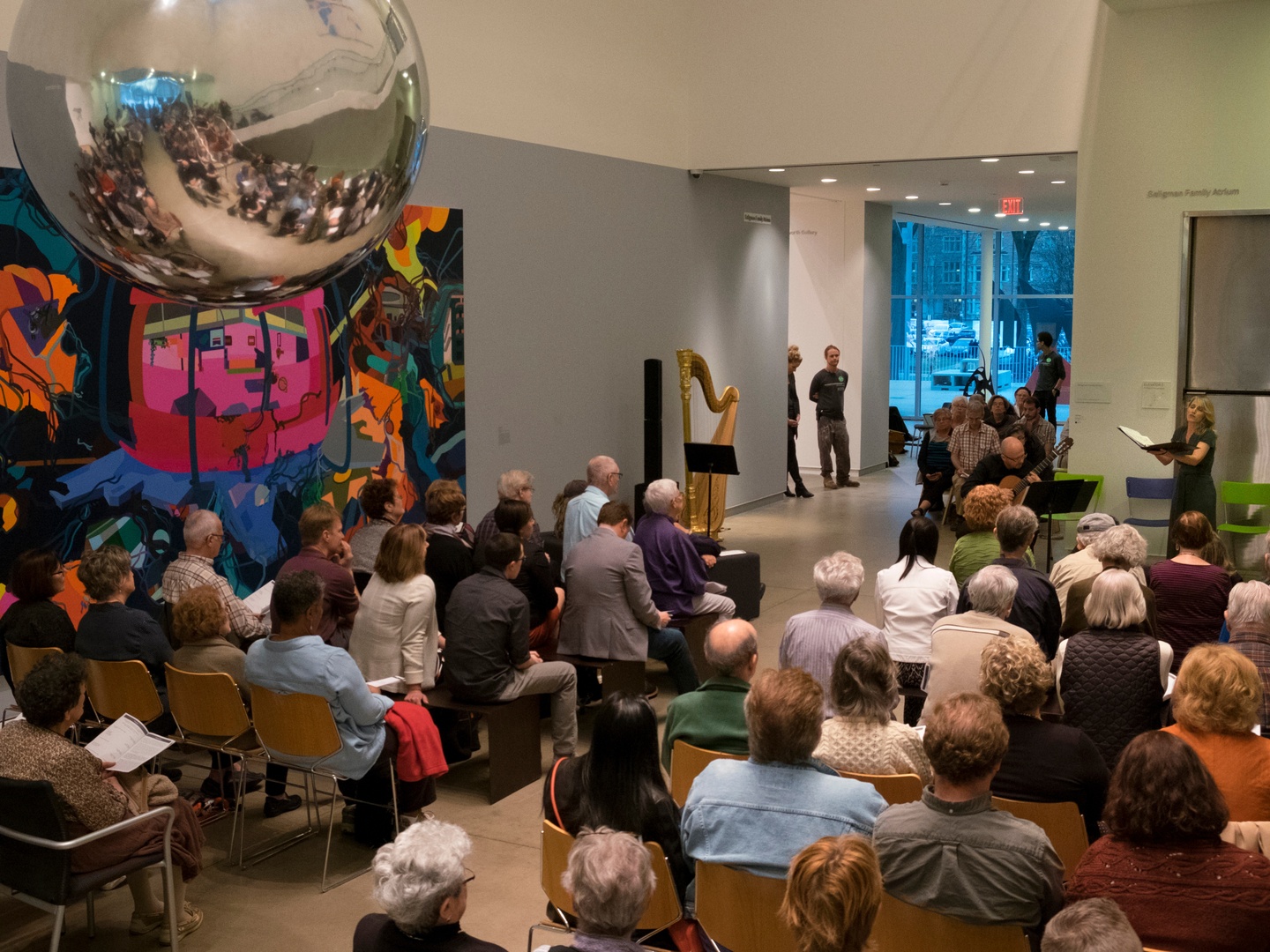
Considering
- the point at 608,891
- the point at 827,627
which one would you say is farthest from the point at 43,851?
the point at 827,627

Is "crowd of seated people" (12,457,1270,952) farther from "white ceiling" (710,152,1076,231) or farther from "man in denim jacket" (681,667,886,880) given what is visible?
"white ceiling" (710,152,1076,231)

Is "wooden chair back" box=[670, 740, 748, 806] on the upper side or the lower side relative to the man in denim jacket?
lower

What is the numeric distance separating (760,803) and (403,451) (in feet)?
20.0

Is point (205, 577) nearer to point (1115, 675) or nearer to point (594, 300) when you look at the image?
point (1115, 675)

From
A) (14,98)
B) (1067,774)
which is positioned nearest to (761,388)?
(1067,774)

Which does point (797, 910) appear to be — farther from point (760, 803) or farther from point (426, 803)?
point (426, 803)

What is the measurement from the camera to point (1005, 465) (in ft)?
31.1

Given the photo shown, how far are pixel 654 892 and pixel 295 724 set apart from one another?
1.98m

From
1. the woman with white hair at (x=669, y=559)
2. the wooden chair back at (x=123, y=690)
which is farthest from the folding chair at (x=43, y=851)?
the woman with white hair at (x=669, y=559)

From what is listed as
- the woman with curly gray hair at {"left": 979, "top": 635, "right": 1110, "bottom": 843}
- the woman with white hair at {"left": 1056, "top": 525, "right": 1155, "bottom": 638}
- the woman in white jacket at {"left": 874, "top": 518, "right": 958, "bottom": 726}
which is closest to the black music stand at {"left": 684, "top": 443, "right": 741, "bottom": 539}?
the woman in white jacket at {"left": 874, "top": 518, "right": 958, "bottom": 726}

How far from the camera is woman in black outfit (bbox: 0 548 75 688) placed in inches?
201

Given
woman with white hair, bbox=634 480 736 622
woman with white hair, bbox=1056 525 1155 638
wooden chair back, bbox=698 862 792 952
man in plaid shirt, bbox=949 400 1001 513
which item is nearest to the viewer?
wooden chair back, bbox=698 862 792 952

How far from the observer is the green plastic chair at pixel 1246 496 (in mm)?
9008

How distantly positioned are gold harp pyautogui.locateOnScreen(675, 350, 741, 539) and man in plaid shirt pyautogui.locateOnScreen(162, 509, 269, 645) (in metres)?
5.94
